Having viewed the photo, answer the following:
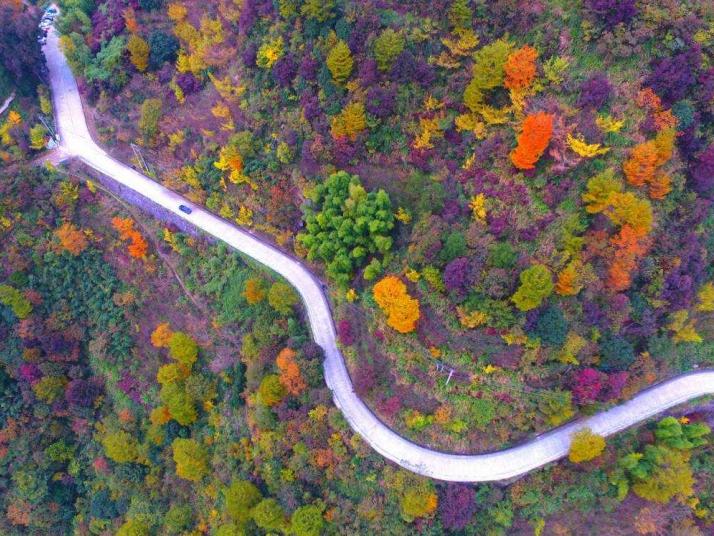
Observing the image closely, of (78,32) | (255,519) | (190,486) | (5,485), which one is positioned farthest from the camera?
(78,32)

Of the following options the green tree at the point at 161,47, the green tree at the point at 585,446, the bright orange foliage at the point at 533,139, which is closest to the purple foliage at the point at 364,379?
the green tree at the point at 585,446

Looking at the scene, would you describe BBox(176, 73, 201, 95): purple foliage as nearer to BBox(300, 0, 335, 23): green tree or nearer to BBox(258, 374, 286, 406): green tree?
BBox(300, 0, 335, 23): green tree

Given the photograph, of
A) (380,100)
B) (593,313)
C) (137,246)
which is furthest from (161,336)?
(593,313)

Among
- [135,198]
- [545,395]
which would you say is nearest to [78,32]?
[135,198]

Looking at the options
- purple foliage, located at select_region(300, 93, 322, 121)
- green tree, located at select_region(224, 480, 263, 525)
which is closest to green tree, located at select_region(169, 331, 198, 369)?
green tree, located at select_region(224, 480, 263, 525)

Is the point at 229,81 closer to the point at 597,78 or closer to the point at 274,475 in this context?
the point at 597,78
